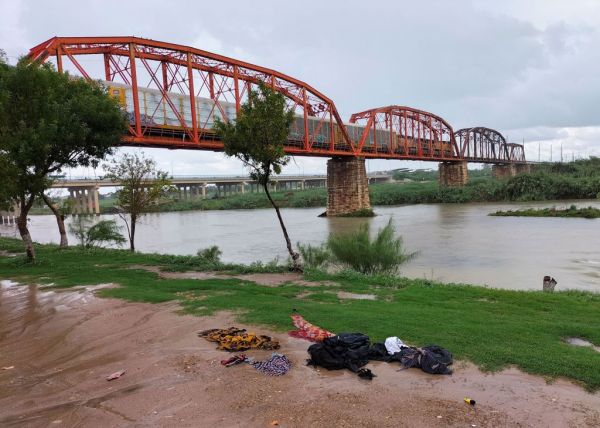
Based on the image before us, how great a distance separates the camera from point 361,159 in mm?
57844

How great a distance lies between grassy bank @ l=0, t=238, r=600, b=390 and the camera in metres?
5.72

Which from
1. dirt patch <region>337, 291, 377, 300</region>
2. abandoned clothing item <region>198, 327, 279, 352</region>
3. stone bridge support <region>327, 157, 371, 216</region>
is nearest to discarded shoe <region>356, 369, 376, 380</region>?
abandoned clothing item <region>198, 327, 279, 352</region>

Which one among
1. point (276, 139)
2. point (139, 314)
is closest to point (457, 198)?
point (276, 139)

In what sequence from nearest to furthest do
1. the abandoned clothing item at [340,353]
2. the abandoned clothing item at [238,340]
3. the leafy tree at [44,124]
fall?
the abandoned clothing item at [340,353] < the abandoned clothing item at [238,340] < the leafy tree at [44,124]

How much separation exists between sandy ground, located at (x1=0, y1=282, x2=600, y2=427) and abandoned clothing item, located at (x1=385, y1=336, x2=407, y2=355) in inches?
14.0

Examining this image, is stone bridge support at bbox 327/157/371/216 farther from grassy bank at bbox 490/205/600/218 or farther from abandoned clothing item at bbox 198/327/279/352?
abandoned clothing item at bbox 198/327/279/352

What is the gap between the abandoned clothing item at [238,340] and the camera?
626 centimetres

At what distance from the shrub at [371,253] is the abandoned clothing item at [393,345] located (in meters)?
7.40

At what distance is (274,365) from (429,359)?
1863 millimetres

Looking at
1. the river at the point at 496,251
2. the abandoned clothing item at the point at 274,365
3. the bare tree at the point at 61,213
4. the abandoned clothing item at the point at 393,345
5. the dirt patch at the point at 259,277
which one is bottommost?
the river at the point at 496,251

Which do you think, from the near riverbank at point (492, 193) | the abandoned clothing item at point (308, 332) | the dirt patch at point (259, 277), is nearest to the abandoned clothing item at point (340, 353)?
the abandoned clothing item at point (308, 332)

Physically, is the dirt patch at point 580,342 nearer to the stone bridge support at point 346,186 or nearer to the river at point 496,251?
the river at point 496,251

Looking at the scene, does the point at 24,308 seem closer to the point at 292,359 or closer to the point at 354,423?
the point at 292,359

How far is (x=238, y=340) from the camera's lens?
21.0 feet
